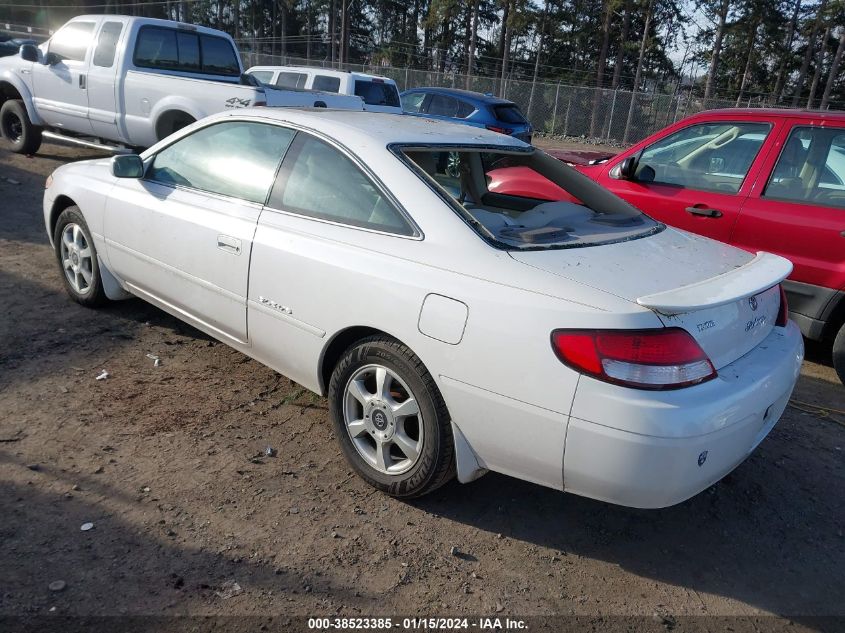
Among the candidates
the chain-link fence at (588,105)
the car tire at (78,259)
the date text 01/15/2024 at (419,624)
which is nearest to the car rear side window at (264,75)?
the car tire at (78,259)

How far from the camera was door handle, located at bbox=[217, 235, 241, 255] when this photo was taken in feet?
11.3

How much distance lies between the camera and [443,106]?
14930 mm

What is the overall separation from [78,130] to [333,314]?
844cm

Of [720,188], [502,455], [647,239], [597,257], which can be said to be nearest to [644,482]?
[502,455]

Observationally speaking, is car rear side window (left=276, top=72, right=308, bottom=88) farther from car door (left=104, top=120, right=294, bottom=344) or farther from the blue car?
car door (left=104, top=120, right=294, bottom=344)

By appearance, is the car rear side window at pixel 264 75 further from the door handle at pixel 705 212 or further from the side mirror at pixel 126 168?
the door handle at pixel 705 212

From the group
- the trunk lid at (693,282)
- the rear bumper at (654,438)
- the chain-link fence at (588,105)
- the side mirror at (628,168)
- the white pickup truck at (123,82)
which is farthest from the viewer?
the chain-link fence at (588,105)

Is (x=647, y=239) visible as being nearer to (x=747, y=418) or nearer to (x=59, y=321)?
(x=747, y=418)

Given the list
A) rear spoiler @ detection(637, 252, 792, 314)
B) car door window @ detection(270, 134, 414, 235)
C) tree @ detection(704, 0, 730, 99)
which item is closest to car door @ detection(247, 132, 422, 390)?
car door window @ detection(270, 134, 414, 235)

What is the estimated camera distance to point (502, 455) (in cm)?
262

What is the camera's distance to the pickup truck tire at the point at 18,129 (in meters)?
10.1

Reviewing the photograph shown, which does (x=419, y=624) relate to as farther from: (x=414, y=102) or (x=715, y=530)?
(x=414, y=102)

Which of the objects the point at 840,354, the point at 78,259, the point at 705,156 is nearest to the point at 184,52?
the point at 78,259

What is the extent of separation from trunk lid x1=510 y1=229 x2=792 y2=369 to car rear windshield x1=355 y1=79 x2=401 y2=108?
10304mm
